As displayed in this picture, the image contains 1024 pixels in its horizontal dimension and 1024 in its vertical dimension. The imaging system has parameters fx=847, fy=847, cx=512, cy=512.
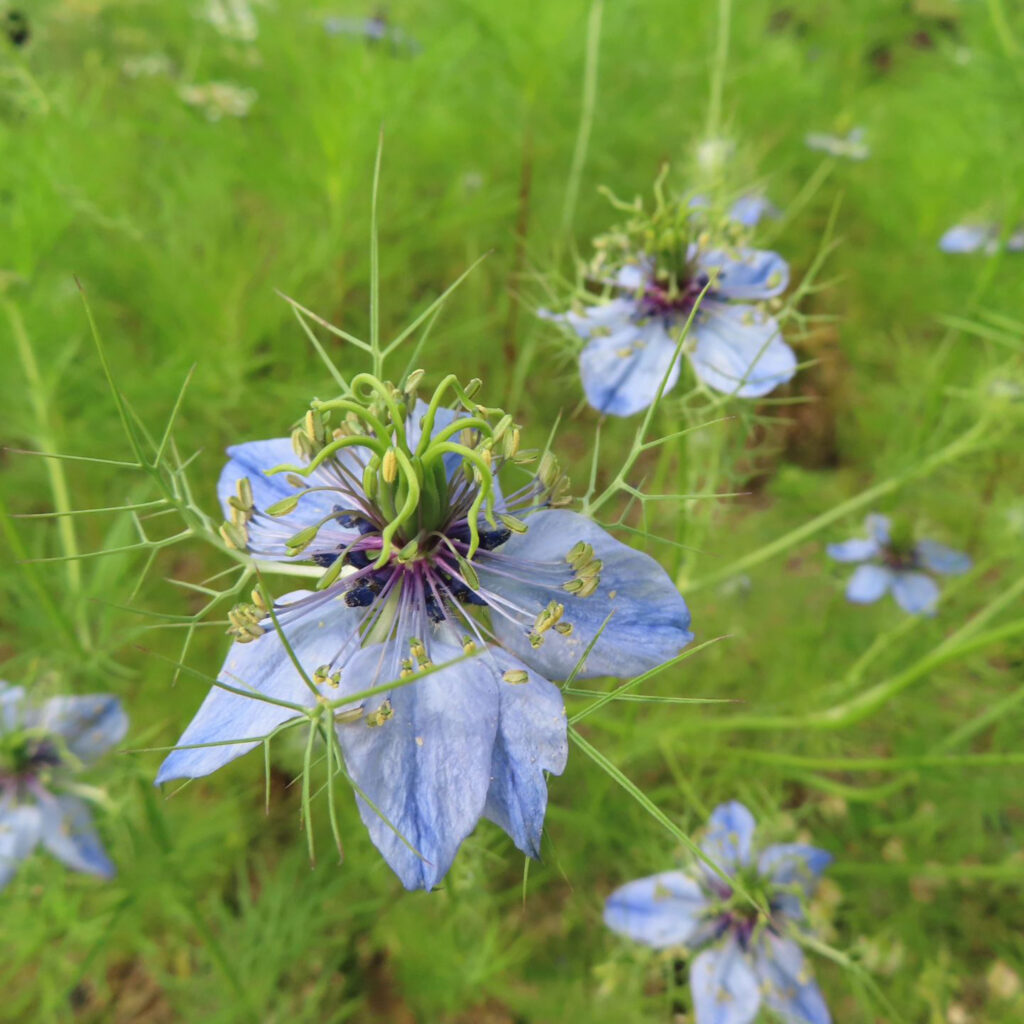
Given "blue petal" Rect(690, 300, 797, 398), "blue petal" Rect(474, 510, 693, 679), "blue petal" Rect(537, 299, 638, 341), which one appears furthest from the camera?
"blue petal" Rect(537, 299, 638, 341)

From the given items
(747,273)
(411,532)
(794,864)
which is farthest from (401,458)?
(794,864)

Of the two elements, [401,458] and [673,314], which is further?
[673,314]

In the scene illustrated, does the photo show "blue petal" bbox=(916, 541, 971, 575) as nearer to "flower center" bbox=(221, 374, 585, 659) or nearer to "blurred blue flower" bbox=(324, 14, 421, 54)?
"flower center" bbox=(221, 374, 585, 659)

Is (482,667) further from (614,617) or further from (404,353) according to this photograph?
(404,353)

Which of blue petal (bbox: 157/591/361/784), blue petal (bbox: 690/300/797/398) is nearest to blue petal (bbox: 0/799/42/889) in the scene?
blue petal (bbox: 157/591/361/784)

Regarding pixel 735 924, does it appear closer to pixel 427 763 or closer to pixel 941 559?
pixel 427 763

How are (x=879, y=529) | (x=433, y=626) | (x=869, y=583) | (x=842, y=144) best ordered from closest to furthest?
(x=433, y=626) → (x=869, y=583) → (x=879, y=529) → (x=842, y=144)

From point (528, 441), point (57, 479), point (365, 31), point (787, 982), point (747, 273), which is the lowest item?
point (787, 982)
